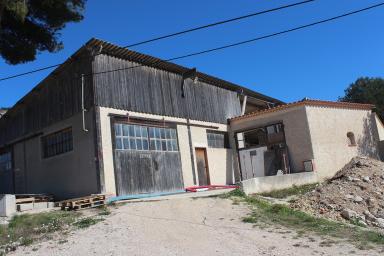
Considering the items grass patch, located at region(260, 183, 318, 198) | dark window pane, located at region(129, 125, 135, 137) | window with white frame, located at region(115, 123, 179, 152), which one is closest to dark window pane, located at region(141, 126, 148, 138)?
window with white frame, located at region(115, 123, 179, 152)

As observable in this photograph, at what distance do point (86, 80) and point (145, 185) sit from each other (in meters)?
4.88

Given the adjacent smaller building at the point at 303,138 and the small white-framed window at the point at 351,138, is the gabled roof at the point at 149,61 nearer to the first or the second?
the adjacent smaller building at the point at 303,138

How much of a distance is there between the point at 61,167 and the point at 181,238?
9.64 meters

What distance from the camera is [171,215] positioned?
1245 centimetres

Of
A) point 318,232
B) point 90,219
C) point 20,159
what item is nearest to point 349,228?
point 318,232

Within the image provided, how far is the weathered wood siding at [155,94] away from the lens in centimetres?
1683

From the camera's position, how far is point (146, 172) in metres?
17.2

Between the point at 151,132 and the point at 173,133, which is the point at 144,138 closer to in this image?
the point at 151,132

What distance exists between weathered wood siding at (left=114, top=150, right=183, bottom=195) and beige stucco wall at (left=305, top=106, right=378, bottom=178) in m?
6.94

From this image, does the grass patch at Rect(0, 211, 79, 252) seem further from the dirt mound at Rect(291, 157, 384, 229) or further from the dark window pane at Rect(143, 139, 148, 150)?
the dirt mound at Rect(291, 157, 384, 229)

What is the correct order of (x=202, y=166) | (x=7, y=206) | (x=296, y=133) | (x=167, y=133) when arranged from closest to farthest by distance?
(x=7, y=206), (x=167, y=133), (x=202, y=166), (x=296, y=133)

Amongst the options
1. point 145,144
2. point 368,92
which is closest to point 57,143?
point 145,144

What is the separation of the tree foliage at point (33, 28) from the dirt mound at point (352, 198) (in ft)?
34.1

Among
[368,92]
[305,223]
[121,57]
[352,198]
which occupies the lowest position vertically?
[305,223]
